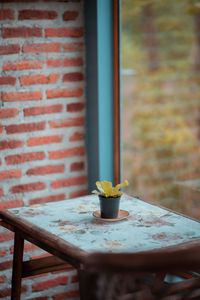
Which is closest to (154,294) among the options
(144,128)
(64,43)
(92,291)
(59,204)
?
(92,291)

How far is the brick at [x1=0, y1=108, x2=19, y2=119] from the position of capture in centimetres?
267

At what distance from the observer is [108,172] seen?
2.87 m

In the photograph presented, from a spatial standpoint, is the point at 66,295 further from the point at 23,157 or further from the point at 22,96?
the point at 22,96

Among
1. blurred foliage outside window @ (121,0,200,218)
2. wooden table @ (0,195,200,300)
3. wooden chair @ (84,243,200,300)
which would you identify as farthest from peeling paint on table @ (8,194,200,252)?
wooden chair @ (84,243,200,300)

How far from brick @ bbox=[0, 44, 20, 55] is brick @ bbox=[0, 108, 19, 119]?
29cm

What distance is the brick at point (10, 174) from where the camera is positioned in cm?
271

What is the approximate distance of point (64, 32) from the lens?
2783 mm

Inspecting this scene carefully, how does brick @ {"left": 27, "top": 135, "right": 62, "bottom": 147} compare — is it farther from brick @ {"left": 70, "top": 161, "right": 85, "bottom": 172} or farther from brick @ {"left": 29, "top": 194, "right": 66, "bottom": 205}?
brick @ {"left": 29, "top": 194, "right": 66, "bottom": 205}

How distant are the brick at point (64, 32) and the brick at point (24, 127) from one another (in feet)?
1.54

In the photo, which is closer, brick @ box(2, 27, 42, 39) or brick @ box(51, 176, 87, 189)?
brick @ box(2, 27, 42, 39)

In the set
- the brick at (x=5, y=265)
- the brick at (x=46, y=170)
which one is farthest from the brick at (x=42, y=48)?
the brick at (x=5, y=265)

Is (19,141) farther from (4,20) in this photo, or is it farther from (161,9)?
(161,9)

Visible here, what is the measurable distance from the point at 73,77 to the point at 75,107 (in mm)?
163

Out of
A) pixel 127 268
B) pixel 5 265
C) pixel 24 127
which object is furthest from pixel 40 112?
pixel 127 268
